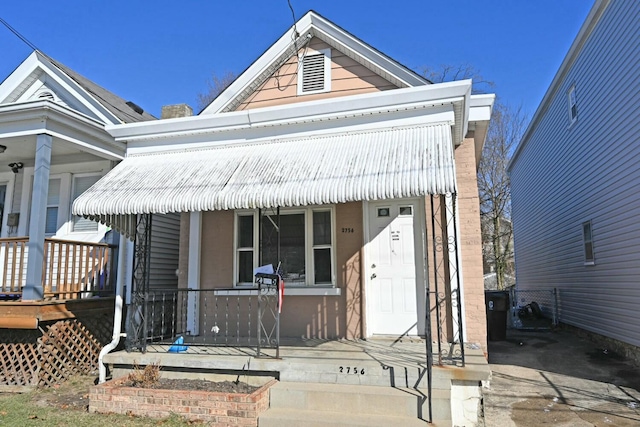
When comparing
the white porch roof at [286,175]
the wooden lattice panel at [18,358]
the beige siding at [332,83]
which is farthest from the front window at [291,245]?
the wooden lattice panel at [18,358]

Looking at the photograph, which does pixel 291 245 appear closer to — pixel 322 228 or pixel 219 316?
pixel 322 228

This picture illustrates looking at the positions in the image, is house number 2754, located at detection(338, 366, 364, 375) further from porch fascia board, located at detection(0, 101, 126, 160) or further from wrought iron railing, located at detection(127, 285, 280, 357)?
porch fascia board, located at detection(0, 101, 126, 160)

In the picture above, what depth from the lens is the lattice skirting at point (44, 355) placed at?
22.6 feet

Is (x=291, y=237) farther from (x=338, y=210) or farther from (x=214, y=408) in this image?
(x=214, y=408)

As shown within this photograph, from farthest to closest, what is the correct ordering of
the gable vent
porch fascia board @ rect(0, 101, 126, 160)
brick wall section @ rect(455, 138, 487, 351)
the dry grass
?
the gable vent → porch fascia board @ rect(0, 101, 126, 160) → brick wall section @ rect(455, 138, 487, 351) → the dry grass

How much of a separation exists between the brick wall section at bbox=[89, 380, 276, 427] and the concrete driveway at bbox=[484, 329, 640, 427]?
2.76m

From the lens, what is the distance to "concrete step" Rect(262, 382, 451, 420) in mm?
4965

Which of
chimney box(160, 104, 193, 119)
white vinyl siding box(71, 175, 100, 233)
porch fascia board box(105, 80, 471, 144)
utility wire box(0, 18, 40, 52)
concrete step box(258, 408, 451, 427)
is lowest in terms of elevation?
concrete step box(258, 408, 451, 427)

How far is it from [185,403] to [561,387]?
5.37 metres

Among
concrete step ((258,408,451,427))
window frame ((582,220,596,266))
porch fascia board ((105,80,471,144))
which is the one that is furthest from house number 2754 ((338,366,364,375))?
window frame ((582,220,596,266))

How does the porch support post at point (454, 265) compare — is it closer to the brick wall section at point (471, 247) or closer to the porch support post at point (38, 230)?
the brick wall section at point (471, 247)

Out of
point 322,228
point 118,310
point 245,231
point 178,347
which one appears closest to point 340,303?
point 322,228

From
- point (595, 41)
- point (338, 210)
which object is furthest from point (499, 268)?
point (338, 210)

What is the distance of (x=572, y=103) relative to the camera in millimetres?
12039
